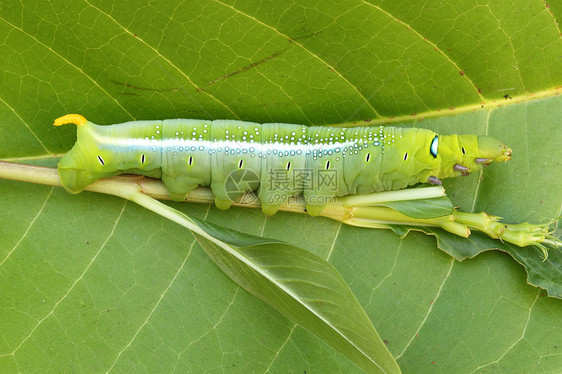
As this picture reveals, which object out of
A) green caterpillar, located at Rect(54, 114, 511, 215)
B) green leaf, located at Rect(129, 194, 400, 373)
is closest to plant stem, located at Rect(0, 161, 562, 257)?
green caterpillar, located at Rect(54, 114, 511, 215)

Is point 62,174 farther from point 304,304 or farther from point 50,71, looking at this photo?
point 304,304

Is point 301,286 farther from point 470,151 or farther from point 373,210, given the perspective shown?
point 470,151

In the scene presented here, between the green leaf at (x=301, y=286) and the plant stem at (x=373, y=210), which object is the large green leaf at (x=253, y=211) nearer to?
the plant stem at (x=373, y=210)

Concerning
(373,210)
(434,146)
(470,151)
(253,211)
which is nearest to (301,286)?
(253,211)

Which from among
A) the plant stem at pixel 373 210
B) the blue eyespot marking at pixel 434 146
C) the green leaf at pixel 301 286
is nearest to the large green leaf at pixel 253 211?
the plant stem at pixel 373 210

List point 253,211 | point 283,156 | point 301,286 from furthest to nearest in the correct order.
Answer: point 253,211, point 283,156, point 301,286

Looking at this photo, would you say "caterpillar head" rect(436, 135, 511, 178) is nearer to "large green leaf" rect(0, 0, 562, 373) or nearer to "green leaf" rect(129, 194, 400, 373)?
"large green leaf" rect(0, 0, 562, 373)

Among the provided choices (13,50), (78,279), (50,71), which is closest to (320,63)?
(50,71)
